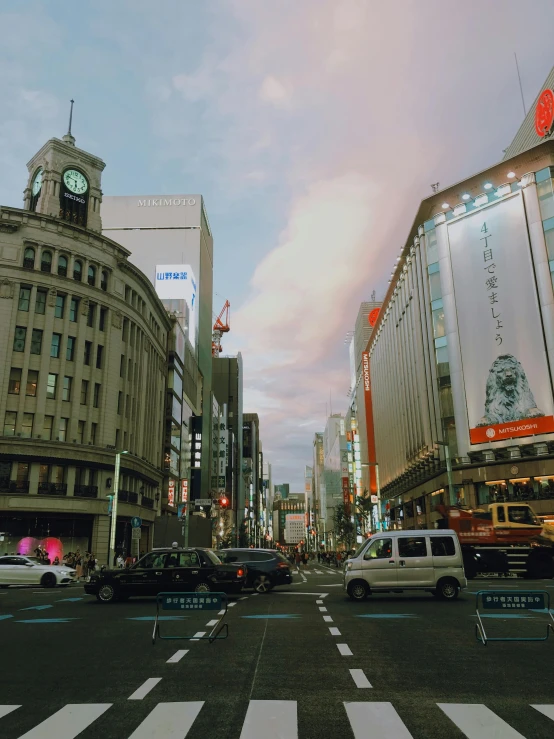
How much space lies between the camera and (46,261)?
168ft

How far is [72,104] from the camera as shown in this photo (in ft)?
216

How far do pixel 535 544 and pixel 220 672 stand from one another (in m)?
22.9

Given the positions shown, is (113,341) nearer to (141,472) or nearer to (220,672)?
(141,472)

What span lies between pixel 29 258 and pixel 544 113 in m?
48.5

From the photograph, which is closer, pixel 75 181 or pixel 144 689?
pixel 144 689

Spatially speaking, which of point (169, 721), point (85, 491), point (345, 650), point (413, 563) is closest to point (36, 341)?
point (85, 491)

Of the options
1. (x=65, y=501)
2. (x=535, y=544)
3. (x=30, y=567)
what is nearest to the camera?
(x=535, y=544)

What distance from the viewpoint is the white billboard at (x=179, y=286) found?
101 metres

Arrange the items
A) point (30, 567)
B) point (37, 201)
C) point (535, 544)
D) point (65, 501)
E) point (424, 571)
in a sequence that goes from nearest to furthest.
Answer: point (424, 571)
point (535, 544)
point (30, 567)
point (65, 501)
point (37, 201)

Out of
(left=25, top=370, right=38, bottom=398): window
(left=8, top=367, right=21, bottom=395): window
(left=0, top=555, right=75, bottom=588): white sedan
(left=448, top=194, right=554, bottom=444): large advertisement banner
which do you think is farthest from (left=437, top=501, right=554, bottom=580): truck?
(left=8, top=367, right=21, bottom=395): window

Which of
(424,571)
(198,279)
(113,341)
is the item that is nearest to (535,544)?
(424,571)

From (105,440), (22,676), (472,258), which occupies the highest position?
(472,258)

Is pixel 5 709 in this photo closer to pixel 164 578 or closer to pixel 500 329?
pixel 164 578

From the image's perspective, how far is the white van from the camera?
18547 mm
